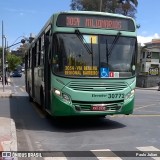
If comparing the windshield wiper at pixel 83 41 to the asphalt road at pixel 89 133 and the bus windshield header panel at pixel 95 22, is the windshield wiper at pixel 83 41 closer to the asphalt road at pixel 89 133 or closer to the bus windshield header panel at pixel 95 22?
the bus windshield header panel at pixel 95 22

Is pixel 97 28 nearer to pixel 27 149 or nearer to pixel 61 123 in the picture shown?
pixel 61 123

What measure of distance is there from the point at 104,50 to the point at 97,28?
714 mm

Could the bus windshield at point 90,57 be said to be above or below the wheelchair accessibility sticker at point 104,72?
above

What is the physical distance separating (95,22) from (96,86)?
1957mm

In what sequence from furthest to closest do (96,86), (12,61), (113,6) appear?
(12,61) → (113,6) → (96,86)

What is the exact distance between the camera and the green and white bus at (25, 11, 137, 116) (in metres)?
11.5

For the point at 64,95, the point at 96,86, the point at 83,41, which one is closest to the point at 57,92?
the point at 64,95

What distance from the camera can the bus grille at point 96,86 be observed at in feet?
37.7

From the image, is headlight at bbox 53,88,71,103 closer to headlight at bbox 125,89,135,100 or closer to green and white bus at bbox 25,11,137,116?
green and white bus at bbox 25,11,137,116

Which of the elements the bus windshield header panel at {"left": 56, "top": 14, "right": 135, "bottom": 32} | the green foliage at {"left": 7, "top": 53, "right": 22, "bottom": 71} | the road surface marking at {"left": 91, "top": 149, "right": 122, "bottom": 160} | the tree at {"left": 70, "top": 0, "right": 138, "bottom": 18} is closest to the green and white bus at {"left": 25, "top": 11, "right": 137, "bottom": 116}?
the bus windshield header panel at {"left": 56, "top": 14, "right": 135, "bottom": 32}

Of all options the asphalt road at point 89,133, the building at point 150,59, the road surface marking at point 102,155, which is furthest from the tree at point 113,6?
the road surface marking at point 102,155

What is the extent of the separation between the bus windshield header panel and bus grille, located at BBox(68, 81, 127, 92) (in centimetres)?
171

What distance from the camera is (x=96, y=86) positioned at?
457 inches

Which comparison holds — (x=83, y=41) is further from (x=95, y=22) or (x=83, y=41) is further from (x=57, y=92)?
(x=57, y=92)
